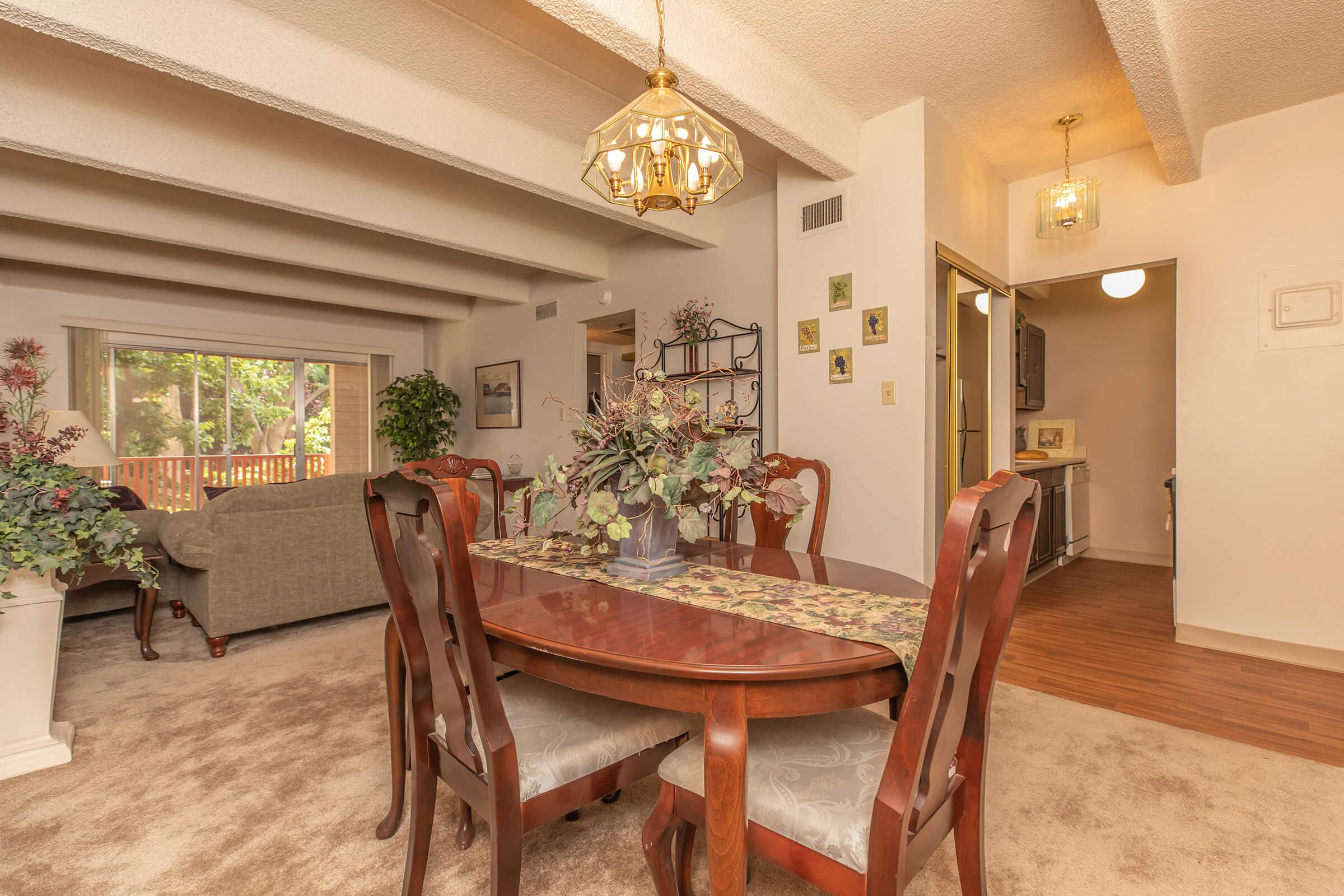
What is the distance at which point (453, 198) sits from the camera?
414cm

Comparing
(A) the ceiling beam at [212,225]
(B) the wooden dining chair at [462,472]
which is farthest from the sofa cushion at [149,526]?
(B) the wooden dining chair at [462,472]

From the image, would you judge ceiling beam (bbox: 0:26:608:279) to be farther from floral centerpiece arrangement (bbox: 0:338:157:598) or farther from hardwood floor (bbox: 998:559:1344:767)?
hardwood floor (bbox: 998:559:1344:767)

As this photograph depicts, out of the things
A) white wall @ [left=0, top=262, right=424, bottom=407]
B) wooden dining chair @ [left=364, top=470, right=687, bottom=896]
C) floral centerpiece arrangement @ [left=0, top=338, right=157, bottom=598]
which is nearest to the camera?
wooden dining chair @ [left=364, top=470, right=687, bottom=896]

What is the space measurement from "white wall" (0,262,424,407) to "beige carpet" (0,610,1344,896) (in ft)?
14.7

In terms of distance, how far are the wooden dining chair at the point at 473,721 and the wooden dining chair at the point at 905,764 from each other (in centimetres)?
16

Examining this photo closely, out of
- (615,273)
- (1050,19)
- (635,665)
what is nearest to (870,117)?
(1050,19)

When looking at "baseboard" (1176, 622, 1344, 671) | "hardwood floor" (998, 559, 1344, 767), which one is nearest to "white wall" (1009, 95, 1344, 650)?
"baseboard" (1176, 622, 1344, 671)

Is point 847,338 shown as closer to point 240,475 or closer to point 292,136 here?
point 292,136

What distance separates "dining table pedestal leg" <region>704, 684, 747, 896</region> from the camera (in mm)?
1065

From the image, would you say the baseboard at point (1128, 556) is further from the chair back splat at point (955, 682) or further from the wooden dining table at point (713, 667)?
the wooden dining table at point (713, 667)

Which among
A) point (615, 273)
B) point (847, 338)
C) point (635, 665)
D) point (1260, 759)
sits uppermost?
point (615, 273)

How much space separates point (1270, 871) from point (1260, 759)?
73 centimetres

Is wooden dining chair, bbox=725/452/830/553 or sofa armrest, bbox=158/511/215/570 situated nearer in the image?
wooden dining chair, bbox=725/452/830/553

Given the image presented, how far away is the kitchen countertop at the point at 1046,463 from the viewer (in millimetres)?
4414
